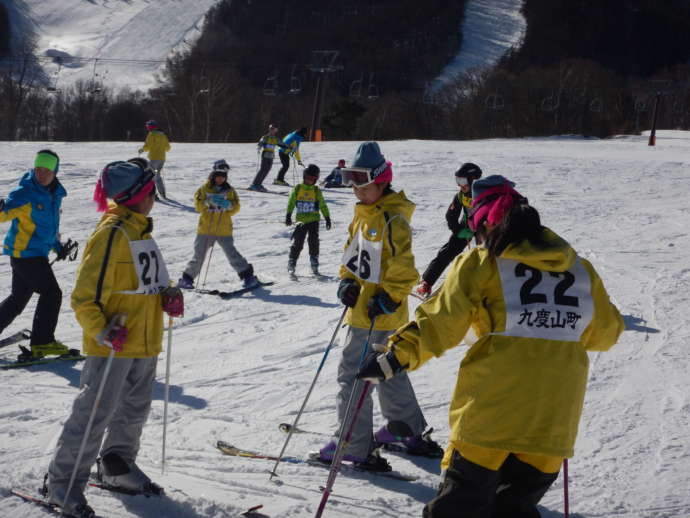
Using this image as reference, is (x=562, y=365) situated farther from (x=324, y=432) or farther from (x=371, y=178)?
(x=324, y=432)

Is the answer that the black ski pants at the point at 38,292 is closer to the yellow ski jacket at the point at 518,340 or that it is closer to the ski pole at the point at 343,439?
the ski pole at the point at 343,439

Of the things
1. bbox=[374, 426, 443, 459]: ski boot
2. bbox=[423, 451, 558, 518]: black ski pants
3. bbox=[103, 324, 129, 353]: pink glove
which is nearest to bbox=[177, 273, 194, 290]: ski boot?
bbox=[374, 426, 443, 459]: ski boot

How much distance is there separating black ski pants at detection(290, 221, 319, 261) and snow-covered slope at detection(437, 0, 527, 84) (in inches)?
2690

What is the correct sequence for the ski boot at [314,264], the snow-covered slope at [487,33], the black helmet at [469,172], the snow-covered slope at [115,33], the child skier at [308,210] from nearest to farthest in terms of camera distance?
the black helmet at [469,172], the child skier at [308,210], the ski boot at [314,264], the snow-covered slope at [487,33], the snow-covered slope at [115,33]

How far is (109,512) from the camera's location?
3.94 meters

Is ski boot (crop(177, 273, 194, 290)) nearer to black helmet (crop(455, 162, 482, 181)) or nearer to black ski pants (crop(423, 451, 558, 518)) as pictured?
black helmet (crop(455, 162, 482, 181))

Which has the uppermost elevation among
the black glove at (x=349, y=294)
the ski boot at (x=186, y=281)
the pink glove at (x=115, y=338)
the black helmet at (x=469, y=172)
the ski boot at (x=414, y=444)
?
the black helmet at (x=469, y=172)

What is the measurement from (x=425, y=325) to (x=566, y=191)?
50.2 feet

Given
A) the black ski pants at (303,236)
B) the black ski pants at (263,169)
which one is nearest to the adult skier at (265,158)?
the black ski pants at (263,169)

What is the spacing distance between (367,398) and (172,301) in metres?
1.29

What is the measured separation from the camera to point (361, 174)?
178 inches

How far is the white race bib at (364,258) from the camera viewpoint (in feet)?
14.7

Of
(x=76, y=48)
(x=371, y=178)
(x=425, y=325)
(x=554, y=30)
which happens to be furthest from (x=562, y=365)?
(x=76, y=48)

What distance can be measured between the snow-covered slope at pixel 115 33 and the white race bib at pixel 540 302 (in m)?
87.6
